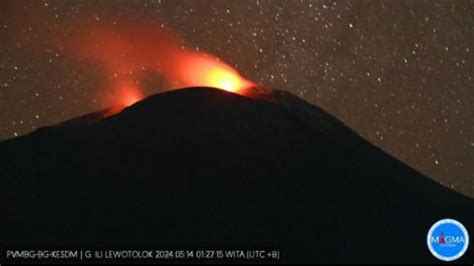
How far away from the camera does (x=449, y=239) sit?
19.8ft

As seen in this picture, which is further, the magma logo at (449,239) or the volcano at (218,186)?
the volcano at (218,186)

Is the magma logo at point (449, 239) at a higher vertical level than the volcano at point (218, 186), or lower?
lower

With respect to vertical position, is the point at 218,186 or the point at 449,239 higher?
the point at 218,186

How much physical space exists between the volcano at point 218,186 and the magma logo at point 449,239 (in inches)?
Answer: 35.9

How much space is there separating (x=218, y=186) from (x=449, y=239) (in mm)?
3032

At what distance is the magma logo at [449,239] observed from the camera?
6008 millimetres

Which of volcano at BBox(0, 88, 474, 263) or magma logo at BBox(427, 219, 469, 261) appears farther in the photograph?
volcano at BBox(0, 88, 474, 263)

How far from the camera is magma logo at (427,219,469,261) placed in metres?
6.01

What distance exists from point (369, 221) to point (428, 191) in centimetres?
149

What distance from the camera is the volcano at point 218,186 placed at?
24.2ft

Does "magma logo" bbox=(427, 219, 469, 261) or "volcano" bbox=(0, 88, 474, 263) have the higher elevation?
"volcano" bbox=(0, 88, 474, 263)

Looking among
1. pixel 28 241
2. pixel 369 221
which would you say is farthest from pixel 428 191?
pixel 28 241

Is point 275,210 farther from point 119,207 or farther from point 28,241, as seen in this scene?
point 28,241

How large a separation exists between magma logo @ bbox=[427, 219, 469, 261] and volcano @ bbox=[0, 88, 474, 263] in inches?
35.9
